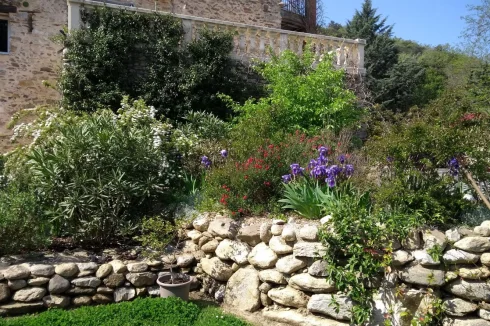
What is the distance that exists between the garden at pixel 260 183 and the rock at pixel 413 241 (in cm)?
4

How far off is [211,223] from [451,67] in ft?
72.2

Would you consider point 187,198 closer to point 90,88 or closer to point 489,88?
point 90,88

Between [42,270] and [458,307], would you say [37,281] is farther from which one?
[458,307]

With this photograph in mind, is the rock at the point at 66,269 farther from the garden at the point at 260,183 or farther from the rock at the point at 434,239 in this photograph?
the rock at the point at 434,239

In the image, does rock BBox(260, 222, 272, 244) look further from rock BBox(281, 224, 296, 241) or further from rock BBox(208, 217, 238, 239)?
rock BBox(208, 217, 238, 239)

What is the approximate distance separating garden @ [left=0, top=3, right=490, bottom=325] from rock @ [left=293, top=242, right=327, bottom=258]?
39 millimetres

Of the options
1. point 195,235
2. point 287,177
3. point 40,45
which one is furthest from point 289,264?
point 40,45

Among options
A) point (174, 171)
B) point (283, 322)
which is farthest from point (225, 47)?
point (283, 322)

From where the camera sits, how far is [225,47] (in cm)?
1079

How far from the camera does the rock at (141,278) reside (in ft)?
18.2

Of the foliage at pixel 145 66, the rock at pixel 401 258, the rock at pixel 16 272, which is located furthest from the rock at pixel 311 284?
the foliage at pixel 145 66

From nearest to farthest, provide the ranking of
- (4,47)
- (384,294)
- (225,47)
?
1. (384,294)
2. (225,47)
3. (4,47)

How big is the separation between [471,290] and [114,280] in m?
3.97

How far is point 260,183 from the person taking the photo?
603 centimetres
